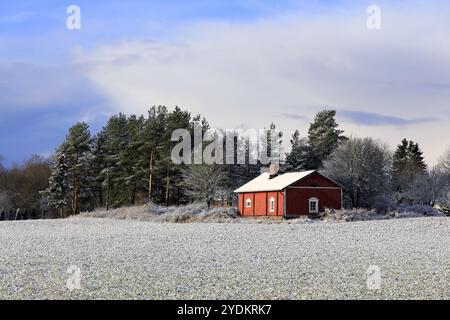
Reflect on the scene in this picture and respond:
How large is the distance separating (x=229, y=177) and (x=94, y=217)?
18507 mm

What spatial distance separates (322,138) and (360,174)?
12.6 meters

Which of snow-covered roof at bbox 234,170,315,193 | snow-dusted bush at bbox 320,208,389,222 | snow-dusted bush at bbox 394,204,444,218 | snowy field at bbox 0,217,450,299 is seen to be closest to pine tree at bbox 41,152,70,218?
snow-covered roof at bbox 234,170,315,193

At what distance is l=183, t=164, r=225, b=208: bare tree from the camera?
188 ft

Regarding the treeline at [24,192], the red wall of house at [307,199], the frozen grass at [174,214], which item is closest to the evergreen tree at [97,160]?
the treeline at [24,192]

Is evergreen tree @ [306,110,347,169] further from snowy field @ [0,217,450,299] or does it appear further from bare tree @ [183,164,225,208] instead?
snowy field @ [0,217,450,299]

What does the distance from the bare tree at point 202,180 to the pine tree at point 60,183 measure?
14.5m

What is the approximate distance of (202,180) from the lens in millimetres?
57281

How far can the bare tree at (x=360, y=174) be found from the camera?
5566 cm

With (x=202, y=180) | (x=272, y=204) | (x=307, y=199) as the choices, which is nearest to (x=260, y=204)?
(x=272, y=204)

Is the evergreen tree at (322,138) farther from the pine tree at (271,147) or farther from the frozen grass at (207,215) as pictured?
the frozen grass at (207,215)

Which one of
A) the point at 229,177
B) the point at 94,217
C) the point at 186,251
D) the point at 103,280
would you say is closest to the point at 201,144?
the point at 229,177

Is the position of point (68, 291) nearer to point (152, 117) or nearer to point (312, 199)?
point (312, 199)

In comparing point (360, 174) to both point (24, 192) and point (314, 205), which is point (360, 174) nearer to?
point (314, 205)
